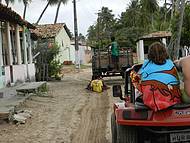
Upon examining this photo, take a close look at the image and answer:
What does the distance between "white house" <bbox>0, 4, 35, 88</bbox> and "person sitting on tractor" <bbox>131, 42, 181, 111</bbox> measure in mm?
12345

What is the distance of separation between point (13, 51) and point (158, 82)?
19.3 meters

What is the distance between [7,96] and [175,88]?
419 inches

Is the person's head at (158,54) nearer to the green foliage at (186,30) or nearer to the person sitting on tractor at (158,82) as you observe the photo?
the person sitting on tractor at (158,82)

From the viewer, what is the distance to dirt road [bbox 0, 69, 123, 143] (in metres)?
9.97

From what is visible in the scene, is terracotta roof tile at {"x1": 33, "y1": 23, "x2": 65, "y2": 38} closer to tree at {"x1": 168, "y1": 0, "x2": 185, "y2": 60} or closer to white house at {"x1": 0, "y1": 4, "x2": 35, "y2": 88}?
white house at {"x1": 0, "y1": 4, "x2": 35, "y2": 88}

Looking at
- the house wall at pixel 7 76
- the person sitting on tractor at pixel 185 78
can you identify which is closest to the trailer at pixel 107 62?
the house wall at pixel 7 76

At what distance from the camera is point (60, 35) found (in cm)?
5756

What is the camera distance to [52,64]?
30250 mm

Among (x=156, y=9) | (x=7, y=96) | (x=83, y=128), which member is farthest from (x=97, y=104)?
(x=156, y=9)

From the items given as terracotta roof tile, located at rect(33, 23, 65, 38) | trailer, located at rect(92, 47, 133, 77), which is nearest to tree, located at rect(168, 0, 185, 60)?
trailer, located at rect(92, 47, 133, 77)

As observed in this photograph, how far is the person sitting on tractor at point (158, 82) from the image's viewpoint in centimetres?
618

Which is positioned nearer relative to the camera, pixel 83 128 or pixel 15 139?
pixel 15 139

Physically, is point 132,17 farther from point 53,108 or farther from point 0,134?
point 0,134

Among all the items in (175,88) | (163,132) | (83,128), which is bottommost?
(83,128)
